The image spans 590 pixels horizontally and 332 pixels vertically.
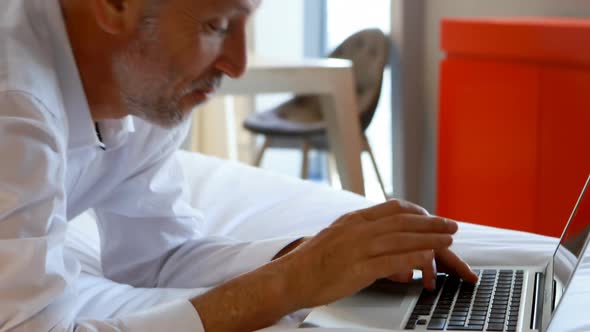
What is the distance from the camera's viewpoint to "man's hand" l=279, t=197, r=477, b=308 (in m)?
0.96

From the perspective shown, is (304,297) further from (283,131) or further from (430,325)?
(283,131)

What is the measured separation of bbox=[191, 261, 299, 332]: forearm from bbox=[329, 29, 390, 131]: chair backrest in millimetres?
2685

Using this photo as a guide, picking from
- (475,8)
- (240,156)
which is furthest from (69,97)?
(240,156)

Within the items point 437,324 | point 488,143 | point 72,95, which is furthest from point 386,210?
point 488,143

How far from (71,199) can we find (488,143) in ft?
5.50

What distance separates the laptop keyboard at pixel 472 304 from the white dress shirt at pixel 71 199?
0.23 metres

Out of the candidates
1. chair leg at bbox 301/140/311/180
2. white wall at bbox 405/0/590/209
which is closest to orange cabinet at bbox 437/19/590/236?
white wall at bbox 405/0/590/209

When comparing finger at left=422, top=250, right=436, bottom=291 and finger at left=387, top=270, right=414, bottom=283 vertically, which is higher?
finger at left=422, top=250, right=436, bottom=291

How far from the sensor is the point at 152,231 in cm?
138

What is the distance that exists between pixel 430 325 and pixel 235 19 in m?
0.40

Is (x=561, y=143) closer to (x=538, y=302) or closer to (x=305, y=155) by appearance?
(x=305, y=155)

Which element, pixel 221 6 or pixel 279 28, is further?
pixel 279 28

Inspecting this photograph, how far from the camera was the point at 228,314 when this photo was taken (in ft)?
3.13

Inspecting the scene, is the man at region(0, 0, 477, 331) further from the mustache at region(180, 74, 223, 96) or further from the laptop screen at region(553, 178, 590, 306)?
the laptop screen at region(553, 178, 590, 306)
